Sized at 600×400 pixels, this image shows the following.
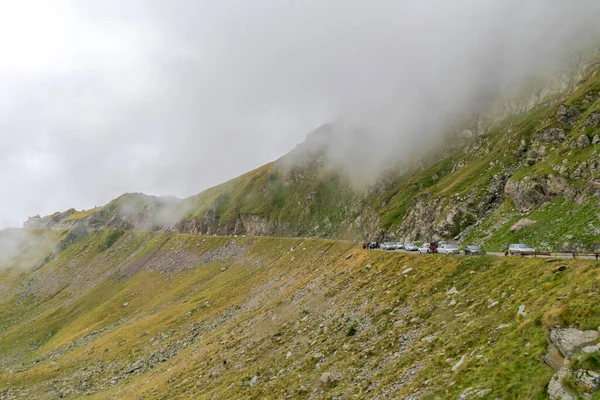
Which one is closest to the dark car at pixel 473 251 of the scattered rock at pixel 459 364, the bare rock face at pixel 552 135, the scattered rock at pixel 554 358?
the scattered rock at pixel 459 364

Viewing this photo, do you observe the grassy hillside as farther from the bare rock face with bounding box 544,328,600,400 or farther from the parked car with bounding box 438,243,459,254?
the parked car with bounding box 438,243,459,254

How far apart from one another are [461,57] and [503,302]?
195m

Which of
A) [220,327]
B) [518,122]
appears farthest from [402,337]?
[518,122]

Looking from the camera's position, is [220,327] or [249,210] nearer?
[220,327]

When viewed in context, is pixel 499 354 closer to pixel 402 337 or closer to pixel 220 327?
pixel 402 337

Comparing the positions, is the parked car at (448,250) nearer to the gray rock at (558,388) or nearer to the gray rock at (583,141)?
the gray rock at (558,388)

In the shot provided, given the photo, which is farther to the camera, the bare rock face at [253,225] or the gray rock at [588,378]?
the bare rock face at [253,225]

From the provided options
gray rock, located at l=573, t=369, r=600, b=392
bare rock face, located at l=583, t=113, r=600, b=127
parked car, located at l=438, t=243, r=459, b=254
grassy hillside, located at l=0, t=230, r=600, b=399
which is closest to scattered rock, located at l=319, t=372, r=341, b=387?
grassy hillside, located at l=0, t=230, r=600, b=399

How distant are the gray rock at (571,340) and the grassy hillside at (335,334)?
60cm

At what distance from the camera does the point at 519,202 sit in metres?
64.7

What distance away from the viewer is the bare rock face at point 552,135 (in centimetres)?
7375

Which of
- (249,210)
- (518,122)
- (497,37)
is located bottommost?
(518,122)

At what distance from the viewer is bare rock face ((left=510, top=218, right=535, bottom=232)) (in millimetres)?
55094

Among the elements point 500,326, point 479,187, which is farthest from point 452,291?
point 479,187
